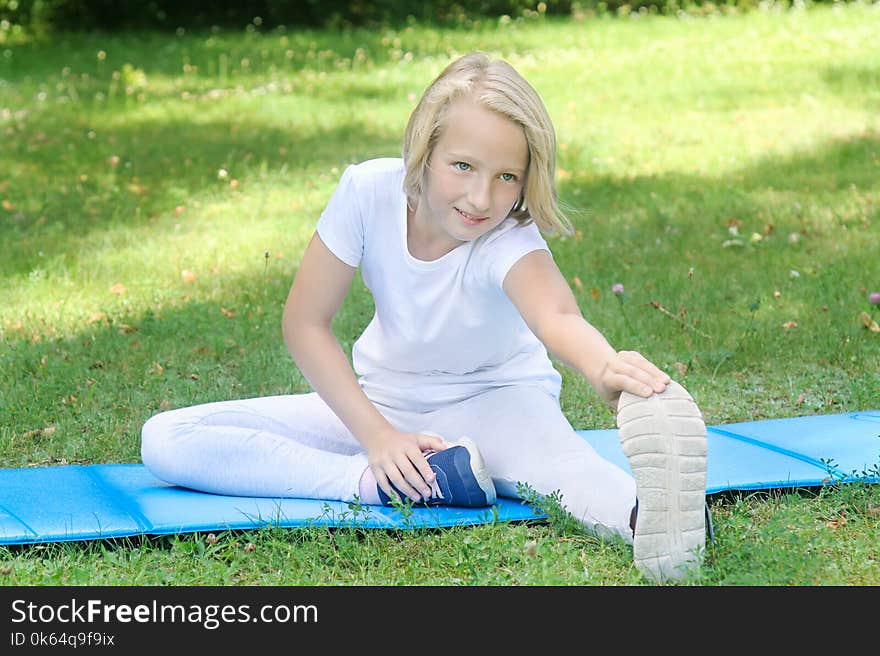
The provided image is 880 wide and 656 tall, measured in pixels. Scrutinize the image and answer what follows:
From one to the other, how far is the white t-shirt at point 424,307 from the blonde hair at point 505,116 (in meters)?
0.08

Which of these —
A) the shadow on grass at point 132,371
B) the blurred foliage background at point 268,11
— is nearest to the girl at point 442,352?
the shadow on grass at point 132,371

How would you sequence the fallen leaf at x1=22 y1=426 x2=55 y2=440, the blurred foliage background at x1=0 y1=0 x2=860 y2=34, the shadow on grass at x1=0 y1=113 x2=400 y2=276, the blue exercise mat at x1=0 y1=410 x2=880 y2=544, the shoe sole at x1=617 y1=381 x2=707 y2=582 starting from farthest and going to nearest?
the blurred foliage background at x1=0 y1=0 x2=860 y2=34 → the shadow on grass at x1=0 y1=113 x2=400 y2=276 → the fallen leaf at x1=22 y1=426 x2=55 y2=440 → the blue exercise mat at x1=0 y1=410 x2=880 y2=544 → the shoe sole at x1=617 y1=381 x2=707 y2=582

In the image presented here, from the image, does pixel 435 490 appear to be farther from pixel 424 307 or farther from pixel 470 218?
pixel 470 218

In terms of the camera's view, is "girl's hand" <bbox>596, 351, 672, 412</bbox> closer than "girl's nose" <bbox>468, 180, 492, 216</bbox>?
Yes

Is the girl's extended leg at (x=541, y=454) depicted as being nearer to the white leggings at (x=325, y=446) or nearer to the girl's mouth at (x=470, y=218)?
the white leggings at (x=325, y=446)

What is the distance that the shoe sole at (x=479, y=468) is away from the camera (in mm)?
2771

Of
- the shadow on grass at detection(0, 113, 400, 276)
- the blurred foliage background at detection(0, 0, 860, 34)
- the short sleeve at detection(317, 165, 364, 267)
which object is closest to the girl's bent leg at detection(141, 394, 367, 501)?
the short sleeve at detection(317, 165, 364, 267)

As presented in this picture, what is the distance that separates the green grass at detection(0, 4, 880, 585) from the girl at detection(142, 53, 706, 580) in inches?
6.4

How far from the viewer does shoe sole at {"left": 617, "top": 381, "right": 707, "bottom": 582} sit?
2311mm

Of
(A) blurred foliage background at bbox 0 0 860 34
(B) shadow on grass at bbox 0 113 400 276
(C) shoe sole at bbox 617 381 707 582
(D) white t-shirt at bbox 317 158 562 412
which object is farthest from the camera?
(A) blurred foliage background at bbox 0 0 860 34

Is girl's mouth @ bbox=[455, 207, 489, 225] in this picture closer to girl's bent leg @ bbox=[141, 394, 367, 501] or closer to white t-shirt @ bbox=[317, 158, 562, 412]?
white t-shirt @ bbox=[317, 158, 562, 412]

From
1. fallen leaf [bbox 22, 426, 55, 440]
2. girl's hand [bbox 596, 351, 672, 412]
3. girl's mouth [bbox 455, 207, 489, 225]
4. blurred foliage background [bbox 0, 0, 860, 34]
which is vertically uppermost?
blurred foliage background [bbox 0, 0, 860, 34]

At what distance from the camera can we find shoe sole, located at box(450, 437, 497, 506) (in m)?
2.77

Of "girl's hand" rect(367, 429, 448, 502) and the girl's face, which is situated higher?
the girl's face
